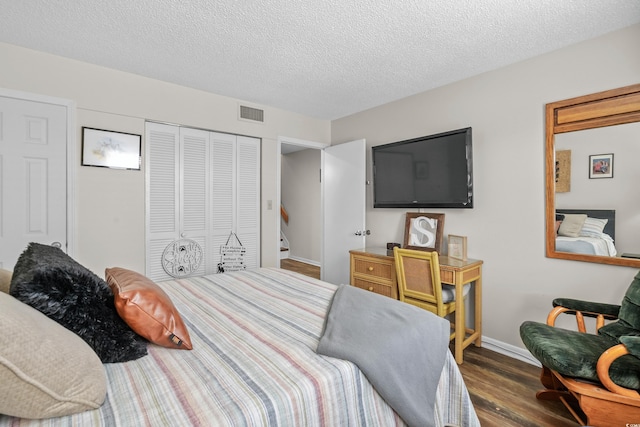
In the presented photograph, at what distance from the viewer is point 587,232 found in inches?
87.8

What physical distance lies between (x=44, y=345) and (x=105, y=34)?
2.30m

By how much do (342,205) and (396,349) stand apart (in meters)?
2.80

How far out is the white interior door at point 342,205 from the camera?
374 cm

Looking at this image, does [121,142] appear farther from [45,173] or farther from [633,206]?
[633,206]

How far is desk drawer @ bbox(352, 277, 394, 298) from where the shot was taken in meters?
3.03

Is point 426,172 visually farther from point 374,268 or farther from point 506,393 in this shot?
point 506,393

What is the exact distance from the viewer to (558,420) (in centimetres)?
178

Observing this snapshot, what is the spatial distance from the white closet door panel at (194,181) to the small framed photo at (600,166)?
134 inches

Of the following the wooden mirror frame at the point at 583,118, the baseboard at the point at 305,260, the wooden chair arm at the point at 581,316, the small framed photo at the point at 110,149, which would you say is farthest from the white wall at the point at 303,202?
the wooden chair arm at the point at 581,316

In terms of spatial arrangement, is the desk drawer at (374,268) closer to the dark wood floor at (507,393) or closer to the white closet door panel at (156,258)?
the dark wood floor at (507,393)

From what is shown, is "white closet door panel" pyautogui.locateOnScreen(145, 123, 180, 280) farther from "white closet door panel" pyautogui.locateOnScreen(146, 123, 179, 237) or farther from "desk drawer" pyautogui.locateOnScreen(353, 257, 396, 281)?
"desk drawer" pyautogui.locateOnScreen(353, 257, 396, 281)

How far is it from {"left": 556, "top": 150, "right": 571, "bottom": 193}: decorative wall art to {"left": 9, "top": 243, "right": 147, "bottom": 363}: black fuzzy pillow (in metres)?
2.84

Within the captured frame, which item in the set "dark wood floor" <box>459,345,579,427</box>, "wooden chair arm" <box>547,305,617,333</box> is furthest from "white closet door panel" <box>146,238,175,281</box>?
"wooden chair arm" <box>547,305,617,333</box>

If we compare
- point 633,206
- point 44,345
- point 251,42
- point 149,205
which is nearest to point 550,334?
point 633,206
